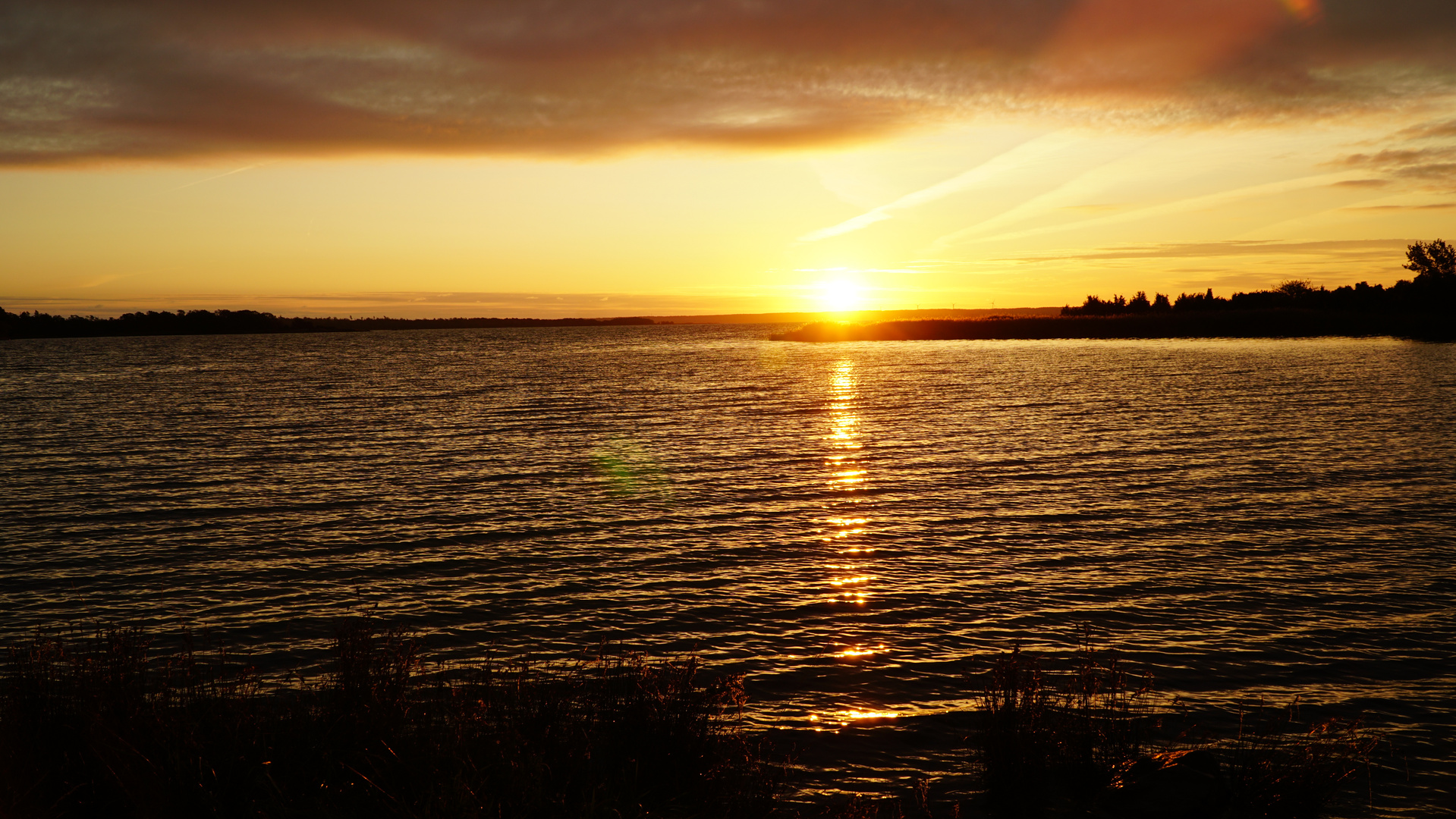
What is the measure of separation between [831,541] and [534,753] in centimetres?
1506

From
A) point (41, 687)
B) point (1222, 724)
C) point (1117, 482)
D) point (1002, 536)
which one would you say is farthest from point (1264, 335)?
point (41, 687)

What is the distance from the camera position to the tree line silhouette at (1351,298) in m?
146

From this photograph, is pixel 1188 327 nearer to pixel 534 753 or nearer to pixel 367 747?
pixel 534 753

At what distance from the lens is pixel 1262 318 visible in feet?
487

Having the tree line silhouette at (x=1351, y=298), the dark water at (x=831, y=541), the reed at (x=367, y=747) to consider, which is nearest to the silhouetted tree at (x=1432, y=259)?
the tree line silhouette at (x=1351, y=298)

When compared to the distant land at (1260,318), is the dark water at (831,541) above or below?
below

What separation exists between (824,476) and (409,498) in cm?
1570

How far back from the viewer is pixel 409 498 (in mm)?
28656

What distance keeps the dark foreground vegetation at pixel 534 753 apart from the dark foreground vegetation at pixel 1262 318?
153 metres

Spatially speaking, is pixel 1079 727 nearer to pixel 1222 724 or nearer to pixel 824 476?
pixel 1222 724

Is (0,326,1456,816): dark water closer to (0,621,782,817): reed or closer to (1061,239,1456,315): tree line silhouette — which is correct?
(0,621,782,817): reed

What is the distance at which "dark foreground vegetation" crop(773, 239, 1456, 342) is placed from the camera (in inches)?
5610

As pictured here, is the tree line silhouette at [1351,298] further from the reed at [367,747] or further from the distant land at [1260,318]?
the reed at [367,747]

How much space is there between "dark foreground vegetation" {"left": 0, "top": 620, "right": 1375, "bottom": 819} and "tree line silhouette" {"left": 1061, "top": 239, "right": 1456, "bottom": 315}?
178432mm
